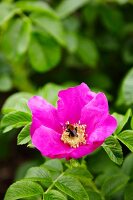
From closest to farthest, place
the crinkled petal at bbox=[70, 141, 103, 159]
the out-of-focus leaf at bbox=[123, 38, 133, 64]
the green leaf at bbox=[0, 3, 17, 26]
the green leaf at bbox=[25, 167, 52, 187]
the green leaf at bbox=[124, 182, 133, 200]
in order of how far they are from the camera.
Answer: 1. the crinkled petal at bbox=[70, 141, 103, 159]
2. the green leaf at bbox=[25, 167, 52, 187]
3. the green leaf at bbox=[124, 182, 133, 200]
4. the green leaf at bbox=[0, 3, 17, 26]
5. the out-of-focus leaf at bbox=[123, 38, 133, 64]

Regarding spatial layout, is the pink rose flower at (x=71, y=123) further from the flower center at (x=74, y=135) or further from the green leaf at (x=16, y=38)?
the green leaf at (x=16, y=38)

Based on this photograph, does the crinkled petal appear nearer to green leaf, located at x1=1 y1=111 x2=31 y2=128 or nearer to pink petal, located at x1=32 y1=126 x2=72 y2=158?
pink petal, located at x1=32 y1=126 x2=72 y2=158

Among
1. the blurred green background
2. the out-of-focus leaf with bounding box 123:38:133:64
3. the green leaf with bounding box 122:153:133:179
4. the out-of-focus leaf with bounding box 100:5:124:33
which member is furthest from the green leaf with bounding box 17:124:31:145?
the out-of-focus leaf with bounding box 100:5:124:33

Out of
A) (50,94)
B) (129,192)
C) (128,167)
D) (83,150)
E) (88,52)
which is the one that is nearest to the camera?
(83,150)

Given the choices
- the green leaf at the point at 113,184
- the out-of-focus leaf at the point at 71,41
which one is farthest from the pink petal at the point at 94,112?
the out-of-focus leaf at the point at 71,41

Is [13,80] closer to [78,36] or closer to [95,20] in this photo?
[78,36]

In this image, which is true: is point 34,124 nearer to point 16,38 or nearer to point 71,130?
point 71,130

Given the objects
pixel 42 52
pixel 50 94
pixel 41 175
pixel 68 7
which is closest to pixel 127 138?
pixel 41 175
